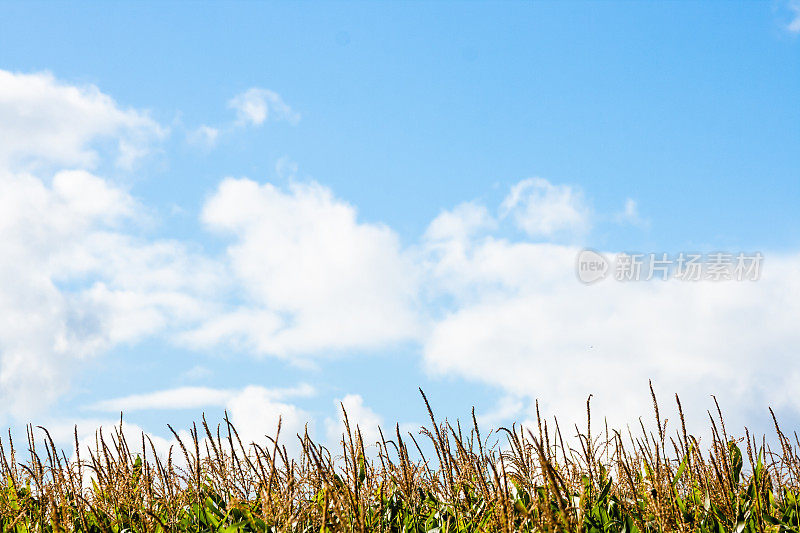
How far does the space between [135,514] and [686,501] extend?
4.80m

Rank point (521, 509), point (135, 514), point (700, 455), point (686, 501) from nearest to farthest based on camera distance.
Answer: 1. point (521, 509)
2. point (700, 455)
3. point (686, 501)
4. point (135, 514)

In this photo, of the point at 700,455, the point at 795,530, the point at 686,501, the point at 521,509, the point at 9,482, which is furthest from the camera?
the point at 9,482

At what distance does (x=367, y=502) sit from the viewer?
5.98m

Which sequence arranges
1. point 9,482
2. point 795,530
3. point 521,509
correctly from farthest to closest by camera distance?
point 9,482 → point 795,530 → point 521,509

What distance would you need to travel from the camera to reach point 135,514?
657 cm

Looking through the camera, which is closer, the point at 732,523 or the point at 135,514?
the point at 732,523

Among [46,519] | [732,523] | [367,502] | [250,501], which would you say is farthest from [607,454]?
[46,519]

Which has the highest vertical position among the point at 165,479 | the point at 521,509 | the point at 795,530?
the point at 165,479

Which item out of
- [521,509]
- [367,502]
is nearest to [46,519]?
[367,502]

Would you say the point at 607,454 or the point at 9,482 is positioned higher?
the point at 9,482

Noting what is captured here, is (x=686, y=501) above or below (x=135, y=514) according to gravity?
below

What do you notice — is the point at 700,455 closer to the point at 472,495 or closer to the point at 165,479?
the point at 472,495

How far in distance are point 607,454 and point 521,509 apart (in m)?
2.00

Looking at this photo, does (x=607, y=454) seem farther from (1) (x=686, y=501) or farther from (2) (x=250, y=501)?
(2) (x=250, y=501)
